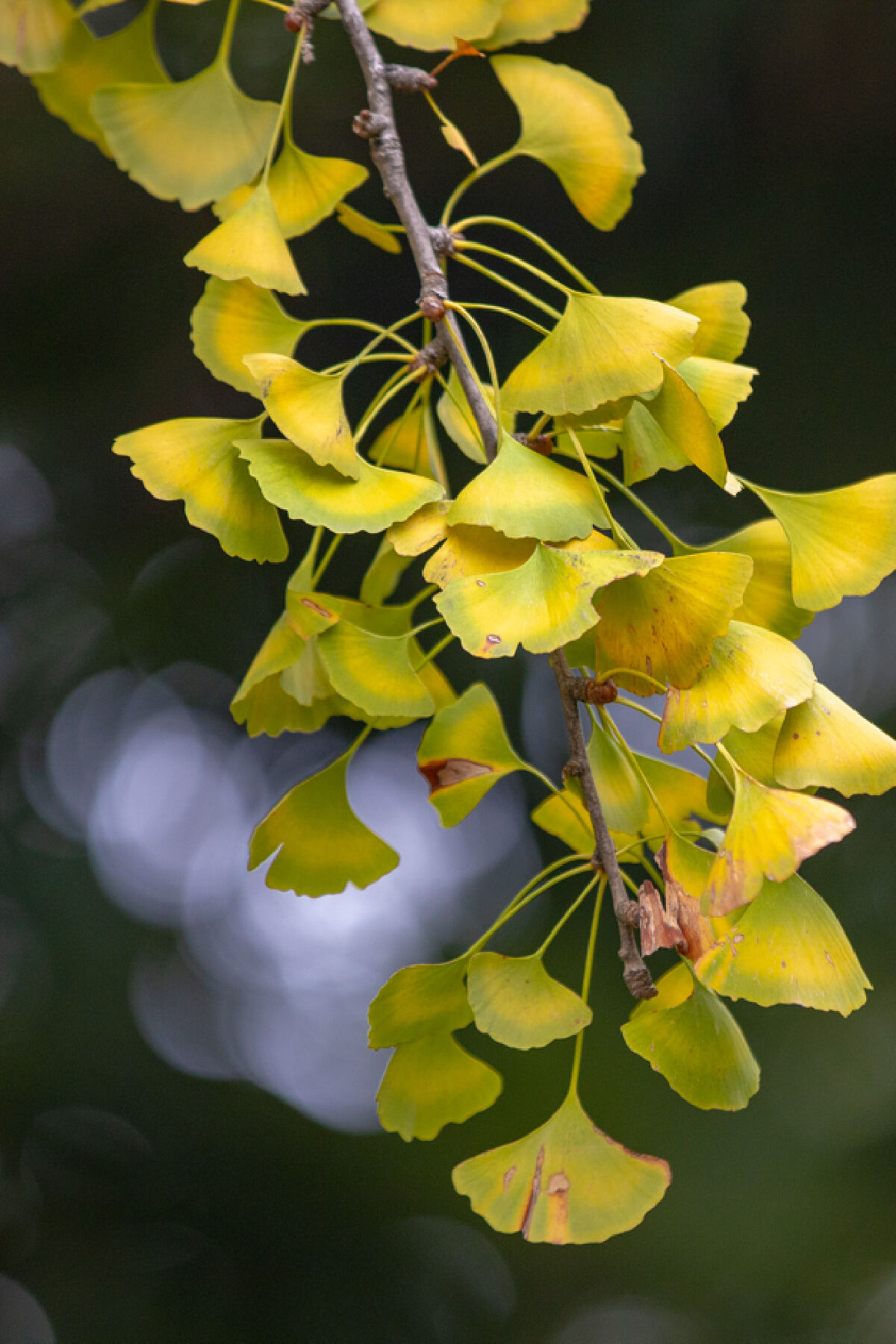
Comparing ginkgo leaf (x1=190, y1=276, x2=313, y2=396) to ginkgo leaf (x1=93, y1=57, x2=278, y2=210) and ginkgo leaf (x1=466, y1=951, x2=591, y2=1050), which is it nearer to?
ginkgo leaf (x1=93, y1=57, x2=278, y2=210)

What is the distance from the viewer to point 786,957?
23 cm

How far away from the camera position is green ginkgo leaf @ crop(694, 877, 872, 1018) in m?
0.22

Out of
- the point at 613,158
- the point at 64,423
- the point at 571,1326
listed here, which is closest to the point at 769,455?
the point at 613,158

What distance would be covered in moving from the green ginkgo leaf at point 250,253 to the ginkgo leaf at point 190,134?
0.06m

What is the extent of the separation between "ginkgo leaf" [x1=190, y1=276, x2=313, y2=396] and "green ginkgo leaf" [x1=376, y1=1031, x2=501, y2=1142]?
22 centimetres

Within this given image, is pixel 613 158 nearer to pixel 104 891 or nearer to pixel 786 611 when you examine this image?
pixel 786 611

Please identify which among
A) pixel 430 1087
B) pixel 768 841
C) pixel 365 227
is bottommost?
pixel 430 1087

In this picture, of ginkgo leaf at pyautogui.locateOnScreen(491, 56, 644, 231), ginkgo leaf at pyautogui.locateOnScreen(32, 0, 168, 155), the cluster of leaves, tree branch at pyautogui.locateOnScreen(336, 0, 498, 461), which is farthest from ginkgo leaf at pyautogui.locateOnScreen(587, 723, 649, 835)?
ginkgo leaf at pyautogui.locateOnScreen(32, 0, 168, 155)

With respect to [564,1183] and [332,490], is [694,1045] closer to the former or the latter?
[564,1183]

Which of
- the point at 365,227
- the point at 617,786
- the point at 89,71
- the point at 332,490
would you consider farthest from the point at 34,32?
the point at 617,786

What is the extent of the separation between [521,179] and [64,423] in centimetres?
43

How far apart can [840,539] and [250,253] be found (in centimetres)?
20

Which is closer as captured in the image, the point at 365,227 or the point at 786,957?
the point at 786,957

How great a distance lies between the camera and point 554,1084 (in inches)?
31.3
